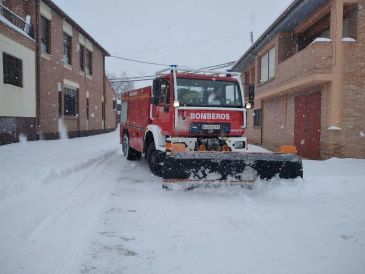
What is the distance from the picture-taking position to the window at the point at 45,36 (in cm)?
1792

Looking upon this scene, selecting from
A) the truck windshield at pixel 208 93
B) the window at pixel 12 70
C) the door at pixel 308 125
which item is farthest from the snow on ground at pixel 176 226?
the window at pixel 12 70

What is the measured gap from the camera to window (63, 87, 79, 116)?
20.7 metres

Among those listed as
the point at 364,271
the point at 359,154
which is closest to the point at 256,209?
the point at 364,271

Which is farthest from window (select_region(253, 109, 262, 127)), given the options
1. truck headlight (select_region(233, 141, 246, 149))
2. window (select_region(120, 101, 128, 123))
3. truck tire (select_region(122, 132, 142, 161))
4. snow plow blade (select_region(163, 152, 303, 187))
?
snow plow blade (select_region(163, 152, 303, 187))

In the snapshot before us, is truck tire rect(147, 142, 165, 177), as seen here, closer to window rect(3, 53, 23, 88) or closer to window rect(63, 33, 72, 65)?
window rect(3, 53, 23, 88)

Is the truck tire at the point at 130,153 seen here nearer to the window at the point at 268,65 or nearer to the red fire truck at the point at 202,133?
the red fire truck at the point at 202,133

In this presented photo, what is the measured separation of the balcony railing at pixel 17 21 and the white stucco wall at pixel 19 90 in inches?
42.5

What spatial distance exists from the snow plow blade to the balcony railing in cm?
1167

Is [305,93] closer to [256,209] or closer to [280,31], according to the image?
[280,31]

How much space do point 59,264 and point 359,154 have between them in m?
10.6

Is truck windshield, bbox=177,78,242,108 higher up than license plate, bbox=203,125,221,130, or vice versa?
truck windshield, bbox=177,78,242,108

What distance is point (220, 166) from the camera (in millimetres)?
6562

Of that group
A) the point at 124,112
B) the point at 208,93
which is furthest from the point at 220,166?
the point at 124,112

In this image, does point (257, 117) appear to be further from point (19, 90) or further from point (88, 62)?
point (88, 62)
